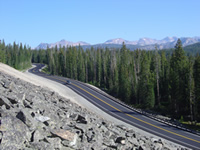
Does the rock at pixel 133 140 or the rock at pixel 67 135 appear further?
the rock at pixel 133 140

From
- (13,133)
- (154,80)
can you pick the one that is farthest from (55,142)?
(154,80)

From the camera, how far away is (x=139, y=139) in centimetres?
1462

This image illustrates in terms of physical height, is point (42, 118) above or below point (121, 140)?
above

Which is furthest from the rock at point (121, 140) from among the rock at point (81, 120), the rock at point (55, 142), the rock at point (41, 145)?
the rock at point (41, 145)

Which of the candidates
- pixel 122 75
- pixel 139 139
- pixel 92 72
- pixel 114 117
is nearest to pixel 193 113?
pixel 114 117

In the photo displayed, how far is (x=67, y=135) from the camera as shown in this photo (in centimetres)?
1081

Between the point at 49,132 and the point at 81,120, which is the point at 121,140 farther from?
the point at 49,132

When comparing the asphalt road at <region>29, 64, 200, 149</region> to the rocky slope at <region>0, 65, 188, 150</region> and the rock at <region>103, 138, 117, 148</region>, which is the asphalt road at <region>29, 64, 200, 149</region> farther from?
the rock at <region>103, 138, 117, 148</region>

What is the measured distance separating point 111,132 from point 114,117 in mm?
21148

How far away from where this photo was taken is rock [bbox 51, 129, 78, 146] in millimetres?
10584

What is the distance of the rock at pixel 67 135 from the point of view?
1058 centimetres

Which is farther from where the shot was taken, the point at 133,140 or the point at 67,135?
the point at 133,140

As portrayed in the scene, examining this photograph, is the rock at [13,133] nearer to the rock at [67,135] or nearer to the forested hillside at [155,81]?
the rock at [67,135]

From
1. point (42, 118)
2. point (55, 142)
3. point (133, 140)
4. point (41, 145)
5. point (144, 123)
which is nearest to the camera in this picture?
point (41, 145)
